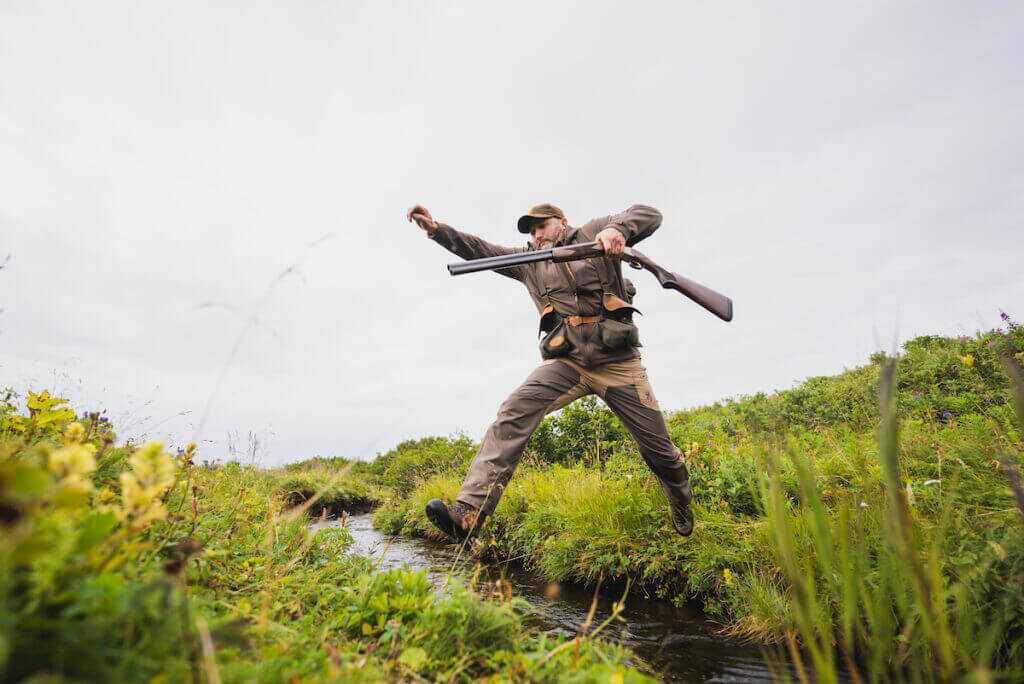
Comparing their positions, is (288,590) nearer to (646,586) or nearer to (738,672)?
(738,672)

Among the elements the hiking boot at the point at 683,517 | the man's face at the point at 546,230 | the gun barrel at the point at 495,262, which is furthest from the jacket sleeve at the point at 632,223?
the hiking boot at the point at 683,517

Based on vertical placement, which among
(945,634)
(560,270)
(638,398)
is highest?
(560,270)

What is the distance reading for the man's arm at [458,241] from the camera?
5059mm

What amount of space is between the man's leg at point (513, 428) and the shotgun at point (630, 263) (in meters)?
0.97

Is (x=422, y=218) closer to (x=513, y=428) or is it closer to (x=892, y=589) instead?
(x=513, y=428)

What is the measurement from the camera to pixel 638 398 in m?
4.54

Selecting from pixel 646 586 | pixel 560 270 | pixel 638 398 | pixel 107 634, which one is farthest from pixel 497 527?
pixel 107 634

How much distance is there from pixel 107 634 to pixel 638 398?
13.0 feet

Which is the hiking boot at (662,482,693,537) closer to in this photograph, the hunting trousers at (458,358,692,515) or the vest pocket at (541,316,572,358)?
the hunting trousers at (458,358,692,515)

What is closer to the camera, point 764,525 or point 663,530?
point 764,525

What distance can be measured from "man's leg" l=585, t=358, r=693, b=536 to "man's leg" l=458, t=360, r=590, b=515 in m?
0.25

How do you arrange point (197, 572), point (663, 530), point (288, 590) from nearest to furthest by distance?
point (197, 572) < point (288, 590) < point (663, 530)

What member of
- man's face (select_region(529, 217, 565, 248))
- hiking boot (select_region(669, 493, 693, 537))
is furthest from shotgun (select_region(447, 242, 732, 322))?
hiking boot (select_region(669, 493, 693, 537))

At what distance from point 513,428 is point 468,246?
2050 millimetres
